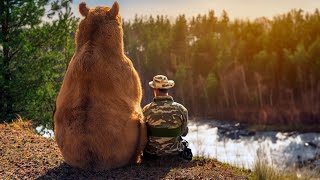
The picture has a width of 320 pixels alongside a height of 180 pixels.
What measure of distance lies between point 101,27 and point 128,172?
2064mm

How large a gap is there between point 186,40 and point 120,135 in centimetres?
5196

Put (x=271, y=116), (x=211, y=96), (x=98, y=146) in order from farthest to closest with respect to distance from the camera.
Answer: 1. (x=211, y=96)
2. (x=271, y=116)
3. (x=98, y=146)

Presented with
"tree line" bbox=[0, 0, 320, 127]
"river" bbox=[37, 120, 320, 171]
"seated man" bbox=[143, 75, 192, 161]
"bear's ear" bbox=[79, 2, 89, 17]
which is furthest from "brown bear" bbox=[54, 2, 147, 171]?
"tree line" bbox=[0, 0, 320, 127]

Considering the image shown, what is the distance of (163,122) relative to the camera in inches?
255

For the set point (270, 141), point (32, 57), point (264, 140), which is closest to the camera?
point (32, 57)

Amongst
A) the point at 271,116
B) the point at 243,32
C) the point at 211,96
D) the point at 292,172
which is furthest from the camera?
the point at 243,32

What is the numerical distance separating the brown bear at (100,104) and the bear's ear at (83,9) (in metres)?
0.13

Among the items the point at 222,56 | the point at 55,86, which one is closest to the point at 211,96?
the point at 222,56

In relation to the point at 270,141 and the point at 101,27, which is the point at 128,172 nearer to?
the point at 101,27

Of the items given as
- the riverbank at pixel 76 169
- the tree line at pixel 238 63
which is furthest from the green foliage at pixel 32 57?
the tree line at pixel 238 63

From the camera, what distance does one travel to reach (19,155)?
7.05 meters

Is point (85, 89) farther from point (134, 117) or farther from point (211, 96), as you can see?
point (211, 96)

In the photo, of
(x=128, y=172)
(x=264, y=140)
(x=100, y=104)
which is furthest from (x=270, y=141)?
(x=100, y=104)

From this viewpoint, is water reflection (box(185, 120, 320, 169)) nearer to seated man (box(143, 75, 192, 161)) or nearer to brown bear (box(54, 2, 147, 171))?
seated man (box(143, 75, 192, 161))
